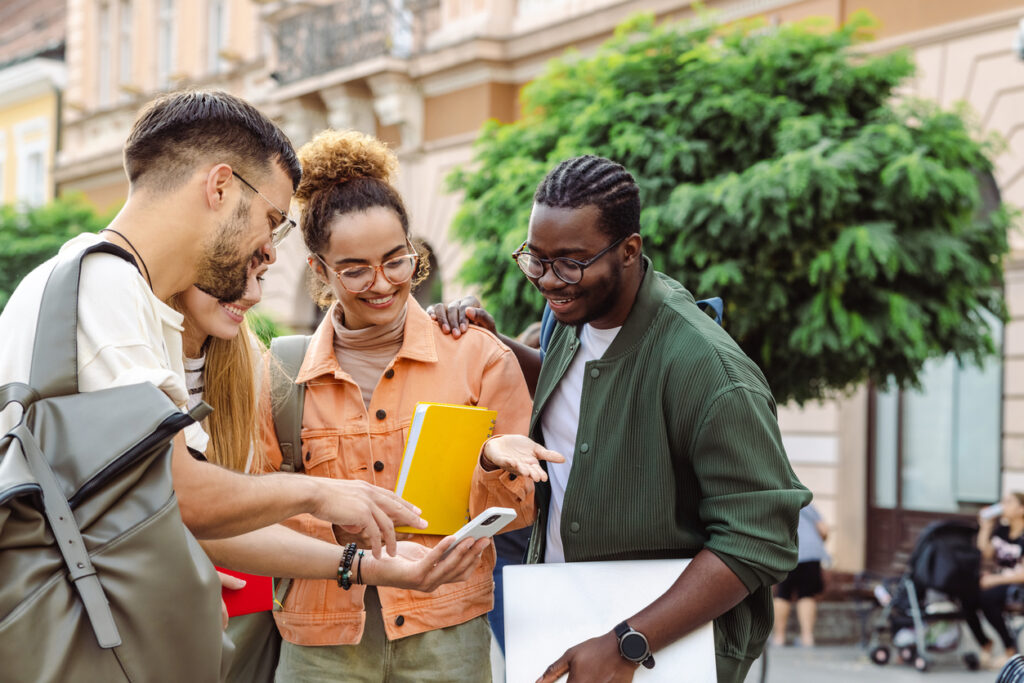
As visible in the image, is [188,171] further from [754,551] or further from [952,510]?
[952,510]

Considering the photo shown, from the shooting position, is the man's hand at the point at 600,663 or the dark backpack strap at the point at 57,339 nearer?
the dark backpack strap at the point at 57,339

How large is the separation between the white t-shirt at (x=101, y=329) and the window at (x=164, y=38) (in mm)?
22112

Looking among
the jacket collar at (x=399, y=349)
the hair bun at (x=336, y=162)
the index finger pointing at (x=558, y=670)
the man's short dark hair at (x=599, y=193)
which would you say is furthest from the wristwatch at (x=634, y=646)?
the hair bun at (x=336, y=162)

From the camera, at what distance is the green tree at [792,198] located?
7.75 metres

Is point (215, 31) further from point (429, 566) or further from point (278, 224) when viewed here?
point (429, 566)

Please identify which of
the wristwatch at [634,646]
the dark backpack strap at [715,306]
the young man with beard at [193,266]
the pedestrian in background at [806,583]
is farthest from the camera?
the pedestrian in background at [806,583]

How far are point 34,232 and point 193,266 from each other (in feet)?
54.9

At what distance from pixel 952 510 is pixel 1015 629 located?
301cm

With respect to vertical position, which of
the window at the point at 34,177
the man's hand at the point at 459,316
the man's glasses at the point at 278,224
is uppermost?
the window at the point at 34,177

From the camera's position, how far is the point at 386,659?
2.96m

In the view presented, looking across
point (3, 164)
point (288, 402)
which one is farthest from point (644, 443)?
point (3, 164)

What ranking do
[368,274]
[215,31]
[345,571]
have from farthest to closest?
1. [215,31]
2. [368,274]
3. [345,571]

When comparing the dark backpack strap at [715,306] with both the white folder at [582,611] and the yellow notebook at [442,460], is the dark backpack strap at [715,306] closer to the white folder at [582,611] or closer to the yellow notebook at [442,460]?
the yellow notebook at [442,460]

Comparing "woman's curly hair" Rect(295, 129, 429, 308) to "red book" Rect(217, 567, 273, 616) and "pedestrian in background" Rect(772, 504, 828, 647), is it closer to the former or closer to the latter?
"red book" Rect(217, 567, 273, 616)
